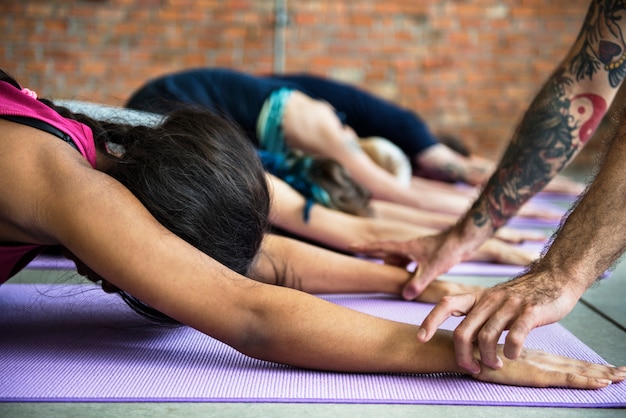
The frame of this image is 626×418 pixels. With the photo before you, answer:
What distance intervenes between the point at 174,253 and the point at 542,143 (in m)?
1.09

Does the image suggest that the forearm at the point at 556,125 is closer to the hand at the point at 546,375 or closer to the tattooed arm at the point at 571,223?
the tattooed arm at the point at 571,223

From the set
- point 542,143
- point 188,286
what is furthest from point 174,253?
point 542,143

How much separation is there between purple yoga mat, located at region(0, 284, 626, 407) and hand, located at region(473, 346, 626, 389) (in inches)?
0.5

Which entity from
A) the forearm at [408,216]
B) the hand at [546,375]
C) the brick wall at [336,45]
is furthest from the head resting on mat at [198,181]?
the brick wall at [336,45]

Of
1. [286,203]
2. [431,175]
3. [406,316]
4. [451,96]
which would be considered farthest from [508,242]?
[451,96]

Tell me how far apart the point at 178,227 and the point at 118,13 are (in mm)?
5537

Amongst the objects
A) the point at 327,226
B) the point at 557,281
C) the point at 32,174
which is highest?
the point at 32,174

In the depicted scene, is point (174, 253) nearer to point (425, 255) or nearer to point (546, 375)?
point (546, 375)

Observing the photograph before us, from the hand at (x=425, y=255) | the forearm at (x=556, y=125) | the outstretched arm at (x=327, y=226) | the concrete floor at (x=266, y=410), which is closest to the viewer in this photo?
the concrete floor at (x=266, y=410)

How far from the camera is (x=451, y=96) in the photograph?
A: 6676 mm

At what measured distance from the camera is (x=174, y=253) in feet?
3.74

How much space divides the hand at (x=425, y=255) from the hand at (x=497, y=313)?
1.99 ft

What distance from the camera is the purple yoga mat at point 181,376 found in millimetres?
1143

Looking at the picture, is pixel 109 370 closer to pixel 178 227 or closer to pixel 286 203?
pixel 178 227
